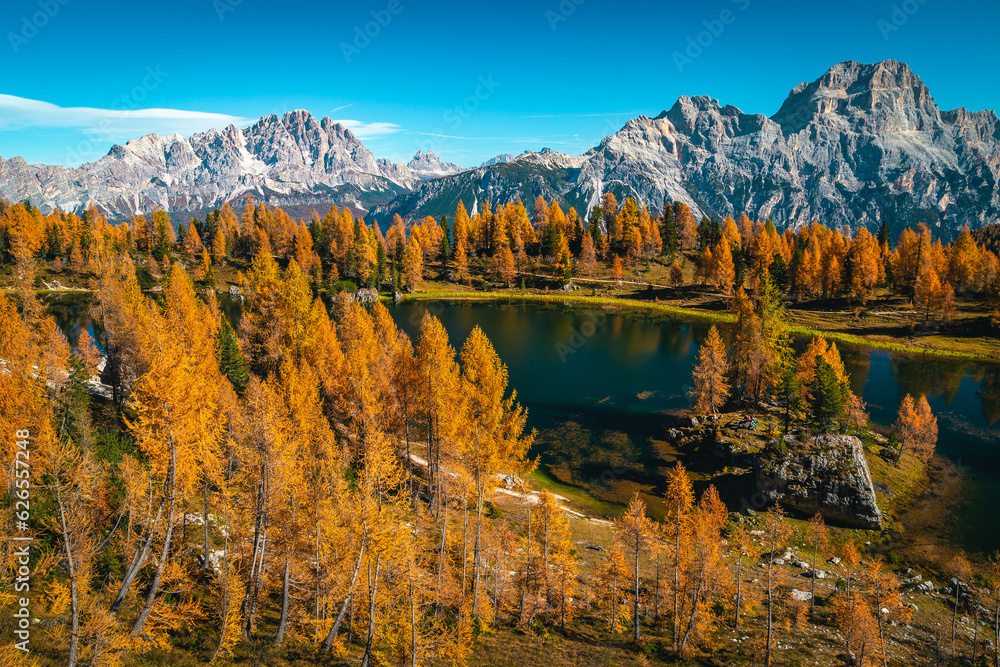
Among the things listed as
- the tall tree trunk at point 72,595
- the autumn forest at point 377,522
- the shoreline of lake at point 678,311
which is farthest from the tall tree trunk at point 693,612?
the shoreline of lake at point 678,311

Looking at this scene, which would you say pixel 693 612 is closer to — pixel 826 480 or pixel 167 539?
pixel 167 539

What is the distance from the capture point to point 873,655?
24.3 m

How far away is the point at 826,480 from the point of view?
142 feet

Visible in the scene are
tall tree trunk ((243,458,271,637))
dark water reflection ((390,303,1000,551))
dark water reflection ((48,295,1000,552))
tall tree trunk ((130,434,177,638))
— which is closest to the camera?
tall tree trunk ((130,434,177,638))

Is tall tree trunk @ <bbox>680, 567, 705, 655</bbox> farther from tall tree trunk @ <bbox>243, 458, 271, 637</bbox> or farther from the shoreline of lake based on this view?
the shoreline of lake

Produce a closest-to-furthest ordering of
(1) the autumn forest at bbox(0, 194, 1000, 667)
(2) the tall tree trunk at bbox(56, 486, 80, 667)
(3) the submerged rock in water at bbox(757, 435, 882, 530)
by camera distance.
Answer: (2) the tall tree trunk at bbox(56, 486, 80, 667) < (1) the autumn forest at bbox(0, 194, 1000, 667) < (3) the submerged rock in water at bbox(757, 435, 882, 530)

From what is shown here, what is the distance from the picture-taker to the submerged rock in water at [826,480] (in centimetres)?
4156

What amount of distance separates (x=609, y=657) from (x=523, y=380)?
160 feet

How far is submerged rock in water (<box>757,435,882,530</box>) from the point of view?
41.6 metres

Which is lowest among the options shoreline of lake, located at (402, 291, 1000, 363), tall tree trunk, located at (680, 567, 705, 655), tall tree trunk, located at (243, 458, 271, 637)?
tall tree trunk, located at (680, 567, 705, 655)

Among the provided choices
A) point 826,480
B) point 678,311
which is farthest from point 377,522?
point 678,311

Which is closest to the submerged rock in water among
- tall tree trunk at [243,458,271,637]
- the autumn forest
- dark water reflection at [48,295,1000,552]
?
the autumn forest

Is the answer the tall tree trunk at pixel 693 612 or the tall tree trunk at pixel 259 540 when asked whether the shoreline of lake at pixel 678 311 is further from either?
the tall tree trunk at pixel 259 540

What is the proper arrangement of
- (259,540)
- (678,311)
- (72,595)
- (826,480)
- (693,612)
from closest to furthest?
1. (72,595)
2. (259,540)
3. (693,612)
4. (826,480)
5. (678,311)
